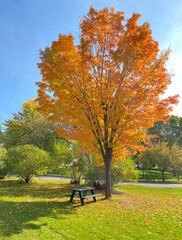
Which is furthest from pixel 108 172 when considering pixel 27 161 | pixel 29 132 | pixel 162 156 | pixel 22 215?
pixel 29 132

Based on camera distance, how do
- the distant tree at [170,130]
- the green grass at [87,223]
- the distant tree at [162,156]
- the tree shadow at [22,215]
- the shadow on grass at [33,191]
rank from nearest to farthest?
the green grass at [87,223], the tree shadow at [22,215], the shadow on grass at [33,191], the distant tree at [162,156], the distant tree at [170,130]

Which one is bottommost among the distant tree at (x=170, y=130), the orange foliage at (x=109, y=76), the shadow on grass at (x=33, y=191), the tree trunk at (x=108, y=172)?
the shadow on grass at (x=33, y=191)

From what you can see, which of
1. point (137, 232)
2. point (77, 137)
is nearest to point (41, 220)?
point (137, 232)

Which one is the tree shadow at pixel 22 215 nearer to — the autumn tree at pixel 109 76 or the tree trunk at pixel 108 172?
the tree trunk at pixel 108 172

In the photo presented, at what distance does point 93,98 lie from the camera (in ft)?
27.8

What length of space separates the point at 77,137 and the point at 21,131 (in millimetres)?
20579

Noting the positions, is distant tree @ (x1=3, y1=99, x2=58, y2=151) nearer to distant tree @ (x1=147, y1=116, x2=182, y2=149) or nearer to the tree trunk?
the tree trunk

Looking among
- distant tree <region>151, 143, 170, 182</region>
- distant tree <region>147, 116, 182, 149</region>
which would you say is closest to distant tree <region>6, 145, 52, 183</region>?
distant tree <region>151, 143, 170, 182</region>

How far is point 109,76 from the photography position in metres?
8.47

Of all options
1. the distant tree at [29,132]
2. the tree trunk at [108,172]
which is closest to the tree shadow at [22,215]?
the tree trunk at [108,172]

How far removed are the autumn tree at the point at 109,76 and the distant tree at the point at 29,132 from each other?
15435 mm

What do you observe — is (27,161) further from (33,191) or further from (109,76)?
(109,76)

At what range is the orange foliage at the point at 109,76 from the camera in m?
7.68

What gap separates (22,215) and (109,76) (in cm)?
690
